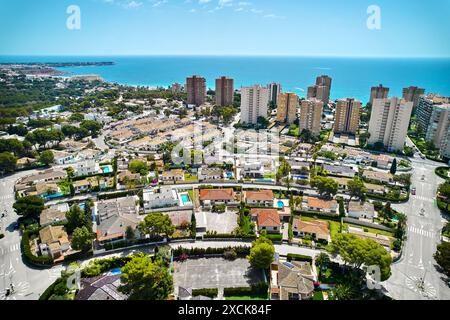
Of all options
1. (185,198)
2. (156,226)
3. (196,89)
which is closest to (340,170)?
(185,198)

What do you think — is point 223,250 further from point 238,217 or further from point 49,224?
point 49,224

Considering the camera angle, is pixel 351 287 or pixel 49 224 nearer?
pixel 351 287

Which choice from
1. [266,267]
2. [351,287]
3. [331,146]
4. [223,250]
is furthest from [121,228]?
[331,146]

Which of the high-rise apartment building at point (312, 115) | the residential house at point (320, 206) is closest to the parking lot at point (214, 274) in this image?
the residential house at point (320, 206)

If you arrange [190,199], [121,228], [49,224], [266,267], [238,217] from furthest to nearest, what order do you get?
1. [190,199]
2. [238,217]
3. [49,224]
4. [121,228]
5. [266,267]

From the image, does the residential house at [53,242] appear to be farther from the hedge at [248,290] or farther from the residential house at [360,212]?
the residential house at [360,212]

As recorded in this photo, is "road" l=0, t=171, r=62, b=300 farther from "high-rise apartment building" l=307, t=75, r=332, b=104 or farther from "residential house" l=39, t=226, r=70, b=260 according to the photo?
"high-rise apartment building" l=307, t=75, r=332, b=104
